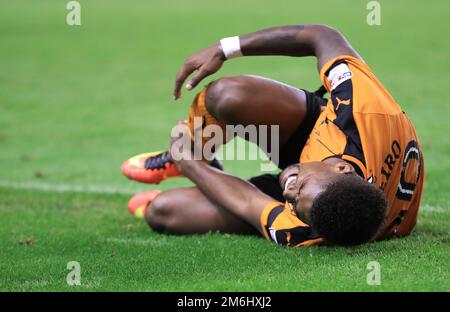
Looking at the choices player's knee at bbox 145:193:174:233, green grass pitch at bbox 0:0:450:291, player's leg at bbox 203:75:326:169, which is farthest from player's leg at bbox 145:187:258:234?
player's leg at bbox 203:75:326:169

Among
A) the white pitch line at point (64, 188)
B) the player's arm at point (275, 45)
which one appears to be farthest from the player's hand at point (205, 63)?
the white pitch line at point (64, 188)

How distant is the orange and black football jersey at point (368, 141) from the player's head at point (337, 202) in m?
0.19

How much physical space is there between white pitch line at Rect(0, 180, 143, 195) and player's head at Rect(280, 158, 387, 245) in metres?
3.23

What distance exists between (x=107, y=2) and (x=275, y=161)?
17156mm

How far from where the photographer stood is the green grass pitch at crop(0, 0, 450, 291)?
4309 millimetres

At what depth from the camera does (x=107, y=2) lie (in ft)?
71.3

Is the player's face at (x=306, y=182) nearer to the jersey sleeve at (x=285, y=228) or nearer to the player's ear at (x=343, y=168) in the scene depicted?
the player's ear at (x=343, y=168)

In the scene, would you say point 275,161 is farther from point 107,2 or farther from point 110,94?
point 107,2

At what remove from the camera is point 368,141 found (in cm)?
446

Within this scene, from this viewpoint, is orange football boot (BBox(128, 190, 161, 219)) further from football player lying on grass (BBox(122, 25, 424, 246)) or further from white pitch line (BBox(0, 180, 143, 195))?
white pitch line (BBox(0, 180, 143, 195))

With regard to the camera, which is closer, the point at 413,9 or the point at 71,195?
the point at 71,195

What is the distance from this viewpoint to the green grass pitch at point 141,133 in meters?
4.31
